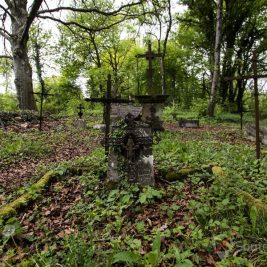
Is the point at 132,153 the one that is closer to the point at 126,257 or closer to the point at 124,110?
the point at 126,257

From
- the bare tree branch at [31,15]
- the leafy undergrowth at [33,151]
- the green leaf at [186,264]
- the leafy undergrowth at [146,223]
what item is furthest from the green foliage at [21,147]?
the bare tree branch at [31,15]

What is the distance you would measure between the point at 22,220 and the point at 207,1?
2248 cm

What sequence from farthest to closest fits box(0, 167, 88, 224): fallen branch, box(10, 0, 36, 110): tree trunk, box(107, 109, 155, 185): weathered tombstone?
box(10, 0, 36, 110): tree trunk
box(107, 109, 155, 185): weathered tombstone
box(0, 167, 88, 224): fallen branch

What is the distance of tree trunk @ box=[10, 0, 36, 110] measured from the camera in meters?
14.9

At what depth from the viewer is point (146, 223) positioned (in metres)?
3.68

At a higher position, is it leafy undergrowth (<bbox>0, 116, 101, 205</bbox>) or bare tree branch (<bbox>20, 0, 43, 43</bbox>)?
bare tree branch (<bbox>20, 0, 43, 43</bbox>)

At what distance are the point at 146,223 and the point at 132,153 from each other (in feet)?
4.34

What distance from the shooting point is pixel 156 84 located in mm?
31578

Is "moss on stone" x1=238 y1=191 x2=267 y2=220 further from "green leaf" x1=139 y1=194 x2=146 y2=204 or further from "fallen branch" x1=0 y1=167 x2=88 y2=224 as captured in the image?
"fallen branch" x1=0 y1=167 x2=88 y2=224

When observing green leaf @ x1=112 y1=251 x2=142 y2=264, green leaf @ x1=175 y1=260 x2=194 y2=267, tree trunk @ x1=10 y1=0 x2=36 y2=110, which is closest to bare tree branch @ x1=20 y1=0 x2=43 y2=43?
tree trunk @ x1=10 y1=0 x2=36 y2=110

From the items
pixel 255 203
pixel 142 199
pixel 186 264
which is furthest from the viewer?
pixel 142 199

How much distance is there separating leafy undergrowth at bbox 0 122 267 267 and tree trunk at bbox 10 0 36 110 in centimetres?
1128

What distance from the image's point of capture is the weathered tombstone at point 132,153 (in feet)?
15.2

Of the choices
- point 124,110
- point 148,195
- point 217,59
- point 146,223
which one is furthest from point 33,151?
point 217,59
